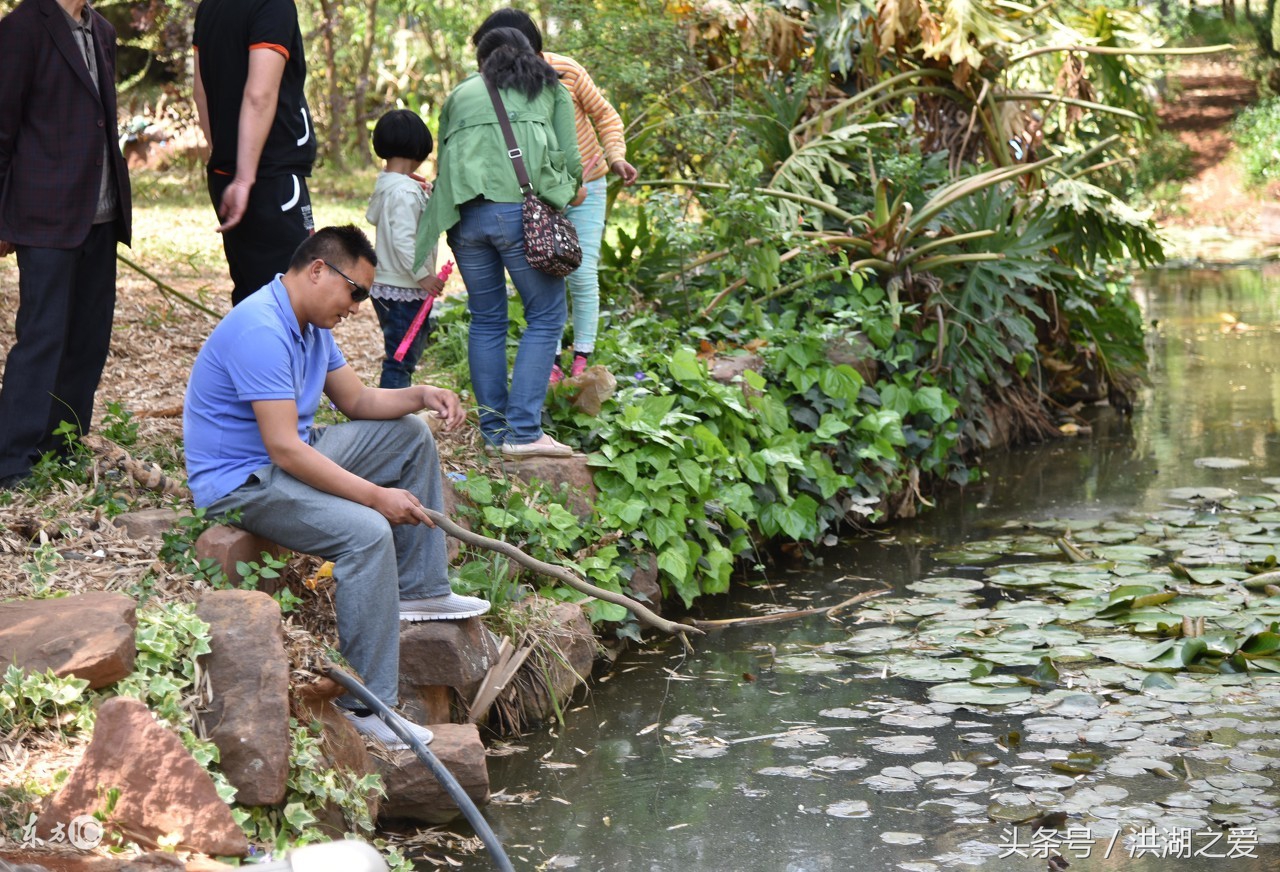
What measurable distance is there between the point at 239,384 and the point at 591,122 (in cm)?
269

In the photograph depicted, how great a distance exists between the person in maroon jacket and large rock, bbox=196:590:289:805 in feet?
4.24

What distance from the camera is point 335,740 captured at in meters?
3.57

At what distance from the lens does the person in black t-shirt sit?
449 centimetres

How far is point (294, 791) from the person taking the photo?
3324 mm

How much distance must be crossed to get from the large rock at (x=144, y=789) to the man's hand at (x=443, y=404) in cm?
148

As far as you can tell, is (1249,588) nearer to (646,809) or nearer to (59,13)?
(646,809)

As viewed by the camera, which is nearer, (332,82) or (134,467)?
(134,467)

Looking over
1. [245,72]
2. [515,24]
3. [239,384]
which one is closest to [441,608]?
[239,384]

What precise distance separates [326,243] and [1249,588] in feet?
12.5

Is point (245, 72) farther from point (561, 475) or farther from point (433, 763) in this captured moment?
point (433, 763)

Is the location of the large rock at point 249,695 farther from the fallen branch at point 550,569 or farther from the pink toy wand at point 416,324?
the pink toy wand at point 416,324

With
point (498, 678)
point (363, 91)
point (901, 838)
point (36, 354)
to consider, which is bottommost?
point (901, 838)

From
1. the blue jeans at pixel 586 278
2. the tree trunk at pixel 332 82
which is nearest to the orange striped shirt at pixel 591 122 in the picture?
the blue jeans at pixel 586 278

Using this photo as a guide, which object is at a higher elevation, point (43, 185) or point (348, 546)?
point (43, 185)
